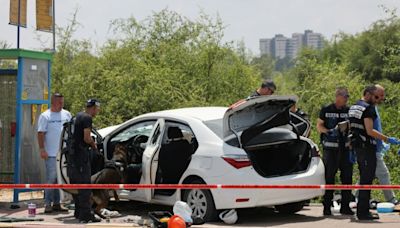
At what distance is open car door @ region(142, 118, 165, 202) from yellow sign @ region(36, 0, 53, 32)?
3.56 metres

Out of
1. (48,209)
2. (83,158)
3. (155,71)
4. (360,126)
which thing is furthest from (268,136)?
(155,71)

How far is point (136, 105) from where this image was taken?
64.0 feet

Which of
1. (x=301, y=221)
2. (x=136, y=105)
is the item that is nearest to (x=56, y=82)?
(x=136, y=105)

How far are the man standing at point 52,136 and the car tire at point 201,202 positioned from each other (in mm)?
2394

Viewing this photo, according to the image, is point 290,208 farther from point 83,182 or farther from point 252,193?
point 83,182

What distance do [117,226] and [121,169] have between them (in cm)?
123

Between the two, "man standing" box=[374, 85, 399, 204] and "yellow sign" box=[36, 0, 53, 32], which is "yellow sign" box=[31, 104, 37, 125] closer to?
"yellow sign" box=[36, 0, 53, 32]

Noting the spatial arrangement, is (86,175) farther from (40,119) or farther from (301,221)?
(301,221)

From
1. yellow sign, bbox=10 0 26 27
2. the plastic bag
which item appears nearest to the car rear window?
the plastic bag

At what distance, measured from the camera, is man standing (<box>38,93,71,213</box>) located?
11148 millimetres

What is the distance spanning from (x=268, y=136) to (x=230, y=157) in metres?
0.79

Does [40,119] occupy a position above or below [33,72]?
below

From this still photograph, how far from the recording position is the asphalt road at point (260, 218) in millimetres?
9609

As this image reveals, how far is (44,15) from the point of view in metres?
12.9
